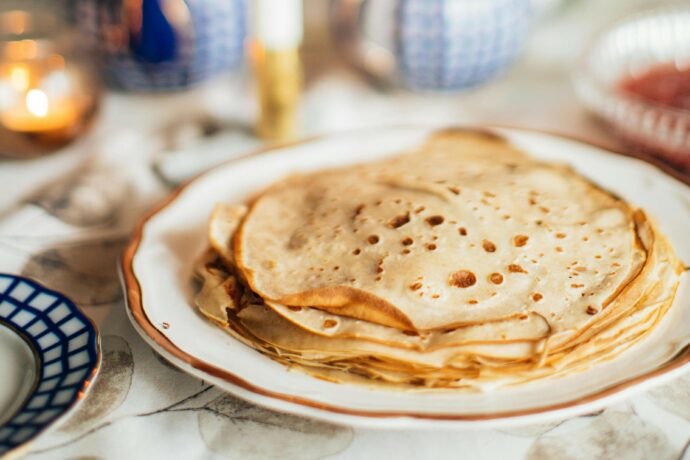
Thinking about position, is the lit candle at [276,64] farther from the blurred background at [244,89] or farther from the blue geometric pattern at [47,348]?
the blue geometric pattern at [47,348]

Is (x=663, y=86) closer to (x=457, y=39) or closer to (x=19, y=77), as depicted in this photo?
(x=457, y=39)

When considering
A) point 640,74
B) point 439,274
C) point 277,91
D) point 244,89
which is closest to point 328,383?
point 439,274

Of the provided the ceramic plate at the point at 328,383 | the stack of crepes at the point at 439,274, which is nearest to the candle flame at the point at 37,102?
the ceramic plate at the point at 328,383

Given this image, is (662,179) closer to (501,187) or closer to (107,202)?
(501,187)

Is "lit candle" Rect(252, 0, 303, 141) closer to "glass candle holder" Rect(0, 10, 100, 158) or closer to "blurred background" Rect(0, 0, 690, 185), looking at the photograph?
"blurred background" Rect(0, 0, 690, 185)

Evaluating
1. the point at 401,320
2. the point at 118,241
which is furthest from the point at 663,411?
the point at 118,241

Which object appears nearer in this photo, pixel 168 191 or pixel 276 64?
pixel 168 191

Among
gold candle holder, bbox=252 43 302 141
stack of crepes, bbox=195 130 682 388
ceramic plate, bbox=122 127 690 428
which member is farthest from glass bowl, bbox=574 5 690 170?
gold candle holder, bbox=252 43 302 141
